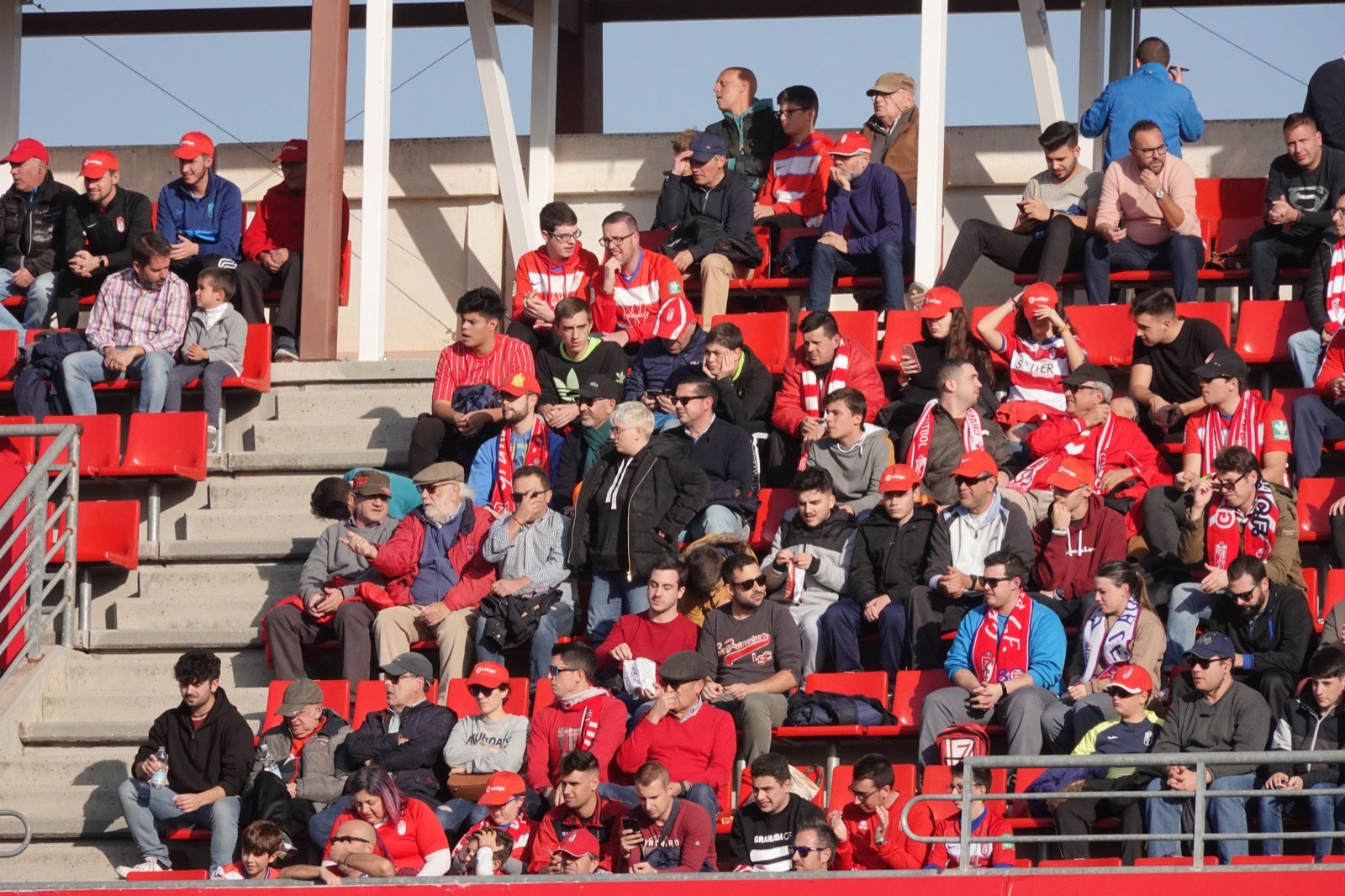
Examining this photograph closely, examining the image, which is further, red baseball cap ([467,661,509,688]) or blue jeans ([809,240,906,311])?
blue jeans ([809,240,906,311])

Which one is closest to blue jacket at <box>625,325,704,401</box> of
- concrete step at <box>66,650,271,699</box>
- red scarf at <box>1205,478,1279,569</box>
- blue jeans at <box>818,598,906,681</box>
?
blue jeans at <box>818,598,906,681</box>

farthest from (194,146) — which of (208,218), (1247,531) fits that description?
(1247,531)

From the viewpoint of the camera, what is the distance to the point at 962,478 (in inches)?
414

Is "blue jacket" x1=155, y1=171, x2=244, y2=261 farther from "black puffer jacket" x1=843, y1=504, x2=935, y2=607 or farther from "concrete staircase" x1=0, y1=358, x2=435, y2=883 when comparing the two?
"black puffer jacket" x1=843, y1=504, x2=935, y2=607

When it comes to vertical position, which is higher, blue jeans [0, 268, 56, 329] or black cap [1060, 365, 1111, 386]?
blue jeans [0, 268, 56, 329]

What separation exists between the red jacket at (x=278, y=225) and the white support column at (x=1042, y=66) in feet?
13.9

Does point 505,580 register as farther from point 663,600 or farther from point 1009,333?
point 1009,333

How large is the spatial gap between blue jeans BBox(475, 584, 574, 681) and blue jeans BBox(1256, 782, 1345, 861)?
3.33m

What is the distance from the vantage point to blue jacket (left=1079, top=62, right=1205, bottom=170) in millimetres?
12914

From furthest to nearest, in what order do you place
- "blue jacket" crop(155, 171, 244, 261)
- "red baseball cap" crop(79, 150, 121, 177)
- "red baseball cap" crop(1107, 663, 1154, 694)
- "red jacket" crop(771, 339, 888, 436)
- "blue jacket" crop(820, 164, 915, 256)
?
"red baseball cap" crop(79, 150, 121, 177) → "blue jacket" crop(155, 171, 244, 261) → "blue jacket" crop(820, 164, 915, 256) → "red jacket" crop(771, 339, 888, 436) → "red baseball cap" crop(1107, 663, 1154, 694)

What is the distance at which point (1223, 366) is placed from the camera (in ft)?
36.0

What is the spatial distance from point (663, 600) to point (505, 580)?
84cm

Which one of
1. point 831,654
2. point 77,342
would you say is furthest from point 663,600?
point 77,342

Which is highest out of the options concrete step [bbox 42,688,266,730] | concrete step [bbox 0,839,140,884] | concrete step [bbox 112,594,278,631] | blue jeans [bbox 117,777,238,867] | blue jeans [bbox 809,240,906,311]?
blue jeans [bbox 809,240,906,311]
